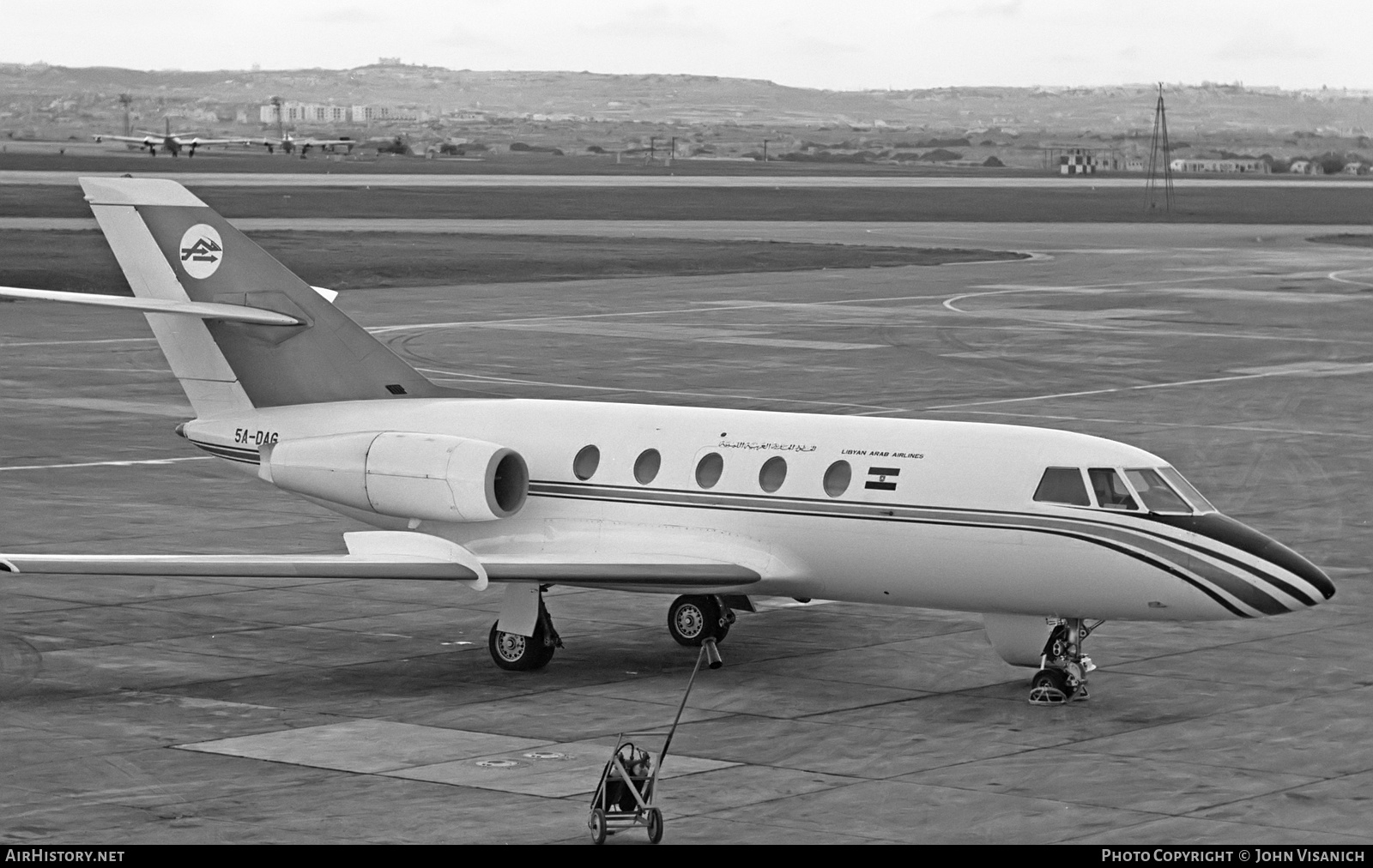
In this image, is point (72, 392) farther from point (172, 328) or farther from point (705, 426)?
point (705, 426)

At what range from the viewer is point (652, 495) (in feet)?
74.5

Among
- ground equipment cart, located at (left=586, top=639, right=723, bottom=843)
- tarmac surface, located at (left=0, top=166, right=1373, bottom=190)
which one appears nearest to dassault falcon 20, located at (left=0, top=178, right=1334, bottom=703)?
ground equipment cart, located at (left=586, top=639, right=723, bottom=843)

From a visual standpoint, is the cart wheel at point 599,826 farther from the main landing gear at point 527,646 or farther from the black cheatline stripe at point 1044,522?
the main landing gear at point 527,646

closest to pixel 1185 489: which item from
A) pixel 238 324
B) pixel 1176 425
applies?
pixel 238 324

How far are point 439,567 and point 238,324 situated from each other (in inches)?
208

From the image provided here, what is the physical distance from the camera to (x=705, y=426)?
901 inches

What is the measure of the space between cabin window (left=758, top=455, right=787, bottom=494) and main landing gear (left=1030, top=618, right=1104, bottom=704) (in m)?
3.30

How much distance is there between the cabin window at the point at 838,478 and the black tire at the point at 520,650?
3487 millimetres

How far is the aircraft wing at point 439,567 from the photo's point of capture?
20797 mm

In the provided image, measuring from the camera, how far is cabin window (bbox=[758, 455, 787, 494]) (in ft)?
72.4

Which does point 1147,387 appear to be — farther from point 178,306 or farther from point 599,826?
point 599,826

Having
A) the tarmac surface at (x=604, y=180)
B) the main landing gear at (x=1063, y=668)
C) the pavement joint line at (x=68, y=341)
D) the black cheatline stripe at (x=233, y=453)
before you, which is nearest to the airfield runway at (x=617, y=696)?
the main landing gear at (x=1063, y=668)

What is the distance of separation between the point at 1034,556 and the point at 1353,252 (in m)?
85.6
